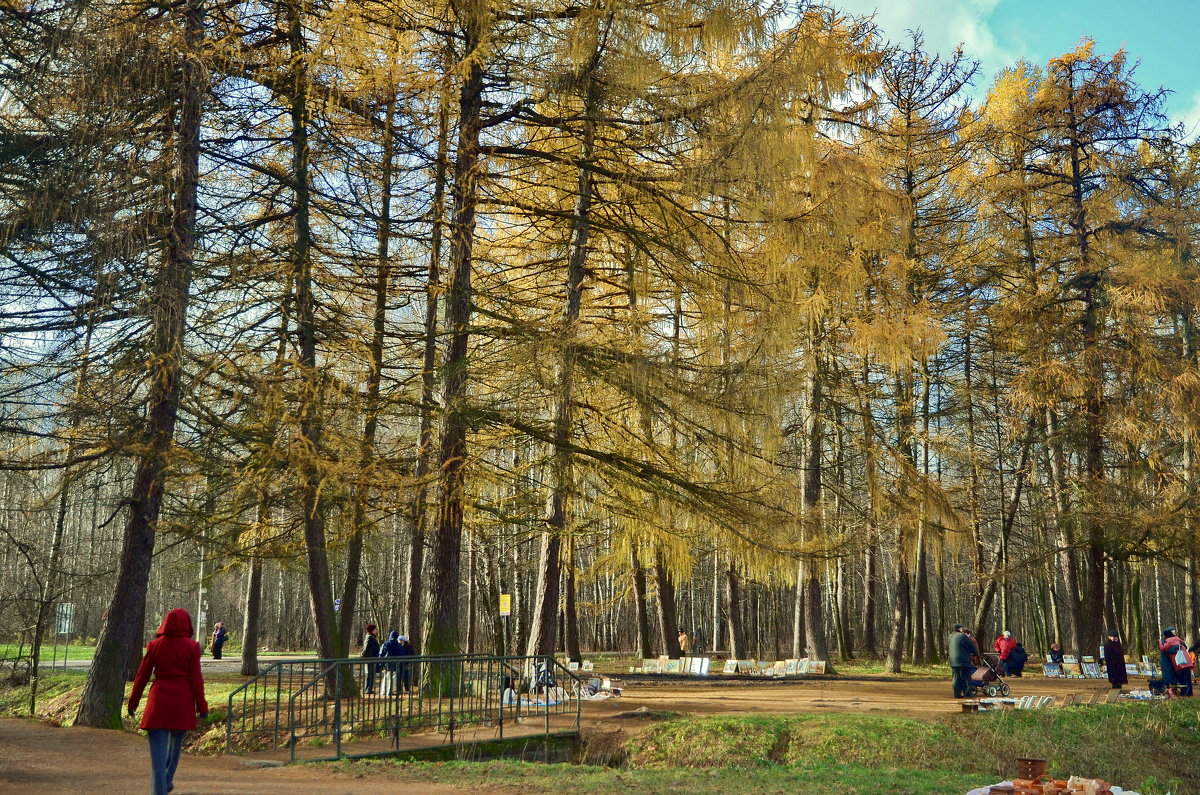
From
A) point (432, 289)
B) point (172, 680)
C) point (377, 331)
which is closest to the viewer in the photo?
point (172, 680)

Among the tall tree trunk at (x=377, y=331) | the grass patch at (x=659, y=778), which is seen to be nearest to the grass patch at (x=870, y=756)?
the grass patch at (x=659, y=778)

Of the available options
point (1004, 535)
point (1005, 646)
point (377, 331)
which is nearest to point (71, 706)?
point (377, 331)

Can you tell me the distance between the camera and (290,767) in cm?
921

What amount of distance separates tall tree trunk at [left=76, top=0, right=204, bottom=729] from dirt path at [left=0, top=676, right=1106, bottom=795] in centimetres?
71

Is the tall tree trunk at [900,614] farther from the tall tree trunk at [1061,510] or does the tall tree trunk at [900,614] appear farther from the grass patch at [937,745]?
the grass patch at [937,745]

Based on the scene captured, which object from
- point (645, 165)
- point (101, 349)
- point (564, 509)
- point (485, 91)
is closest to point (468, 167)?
point (485, 91)

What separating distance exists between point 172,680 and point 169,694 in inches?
4.4

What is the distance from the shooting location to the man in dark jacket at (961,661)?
15797 millimetres

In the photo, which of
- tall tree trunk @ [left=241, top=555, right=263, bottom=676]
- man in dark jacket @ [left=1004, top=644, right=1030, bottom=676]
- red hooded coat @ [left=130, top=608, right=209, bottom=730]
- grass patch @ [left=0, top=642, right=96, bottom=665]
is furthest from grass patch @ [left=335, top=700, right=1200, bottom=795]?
grass patch @ [left=0, top=642, right=96, bottom=665]

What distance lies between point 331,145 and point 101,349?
4053mm

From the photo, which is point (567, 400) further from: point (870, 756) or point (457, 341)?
point (870, 756)

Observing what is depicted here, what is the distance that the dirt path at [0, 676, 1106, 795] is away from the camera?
8.04 metres

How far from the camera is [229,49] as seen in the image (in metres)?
11.9

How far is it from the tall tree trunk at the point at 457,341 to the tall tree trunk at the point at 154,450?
3205 millimetres
